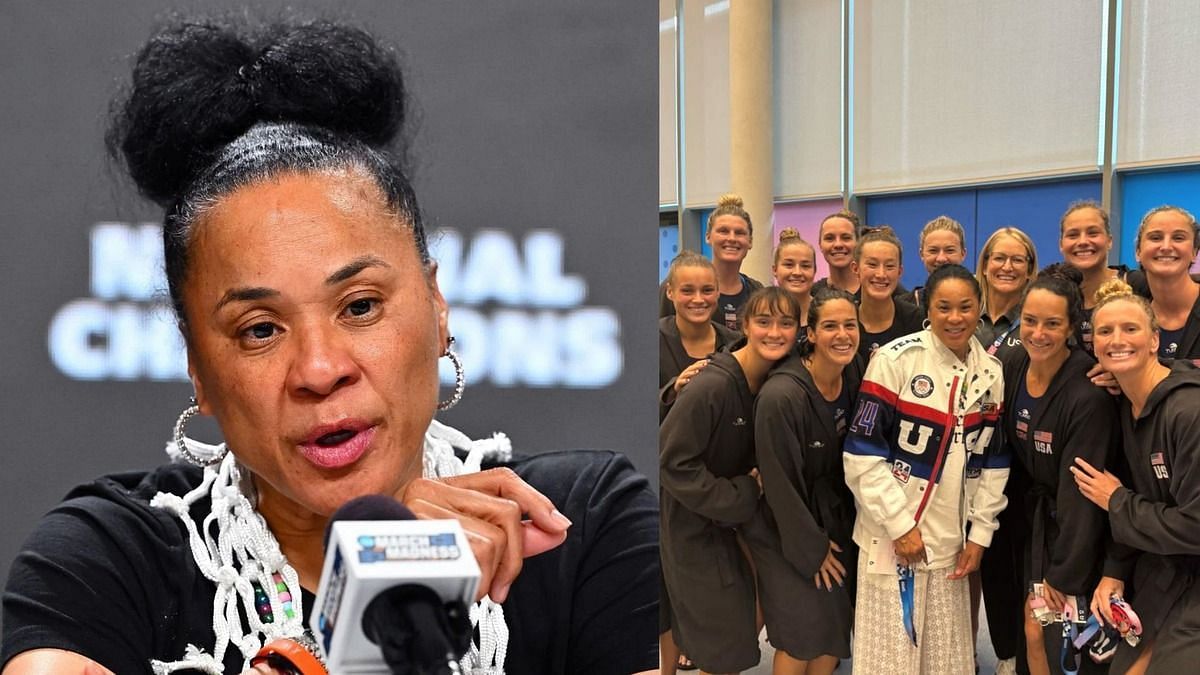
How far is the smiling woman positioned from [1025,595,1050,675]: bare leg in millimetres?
2612

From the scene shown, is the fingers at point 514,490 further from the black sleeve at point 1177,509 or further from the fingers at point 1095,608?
the fingers at point 1095,608

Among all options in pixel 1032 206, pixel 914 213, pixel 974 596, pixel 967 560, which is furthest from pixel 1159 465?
pixel 1032 206

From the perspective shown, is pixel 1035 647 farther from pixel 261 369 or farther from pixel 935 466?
pixel 261 369

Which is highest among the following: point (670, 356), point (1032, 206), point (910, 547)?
point (1032, 206)

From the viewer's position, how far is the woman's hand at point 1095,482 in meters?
2.94

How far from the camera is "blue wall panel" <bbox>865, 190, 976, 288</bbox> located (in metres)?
3.71

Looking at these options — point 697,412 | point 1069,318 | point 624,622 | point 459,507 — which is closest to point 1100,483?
point 1069,318

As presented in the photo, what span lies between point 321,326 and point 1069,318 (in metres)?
2.68

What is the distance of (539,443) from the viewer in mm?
1152

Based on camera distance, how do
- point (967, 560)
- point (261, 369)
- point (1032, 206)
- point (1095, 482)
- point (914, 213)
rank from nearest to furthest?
point (261, 369), point (1095, 482), point (967, 560), point (914, 213), point (1032, 206)

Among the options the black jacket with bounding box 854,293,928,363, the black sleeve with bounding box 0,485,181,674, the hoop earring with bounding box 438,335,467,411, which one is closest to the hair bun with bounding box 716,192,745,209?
the black jacket with bounding box 854,293,928,363

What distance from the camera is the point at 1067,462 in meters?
3.03

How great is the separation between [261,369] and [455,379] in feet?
0.69

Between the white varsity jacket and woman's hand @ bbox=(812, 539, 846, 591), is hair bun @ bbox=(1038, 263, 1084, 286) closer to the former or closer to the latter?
the white varsity jacket
